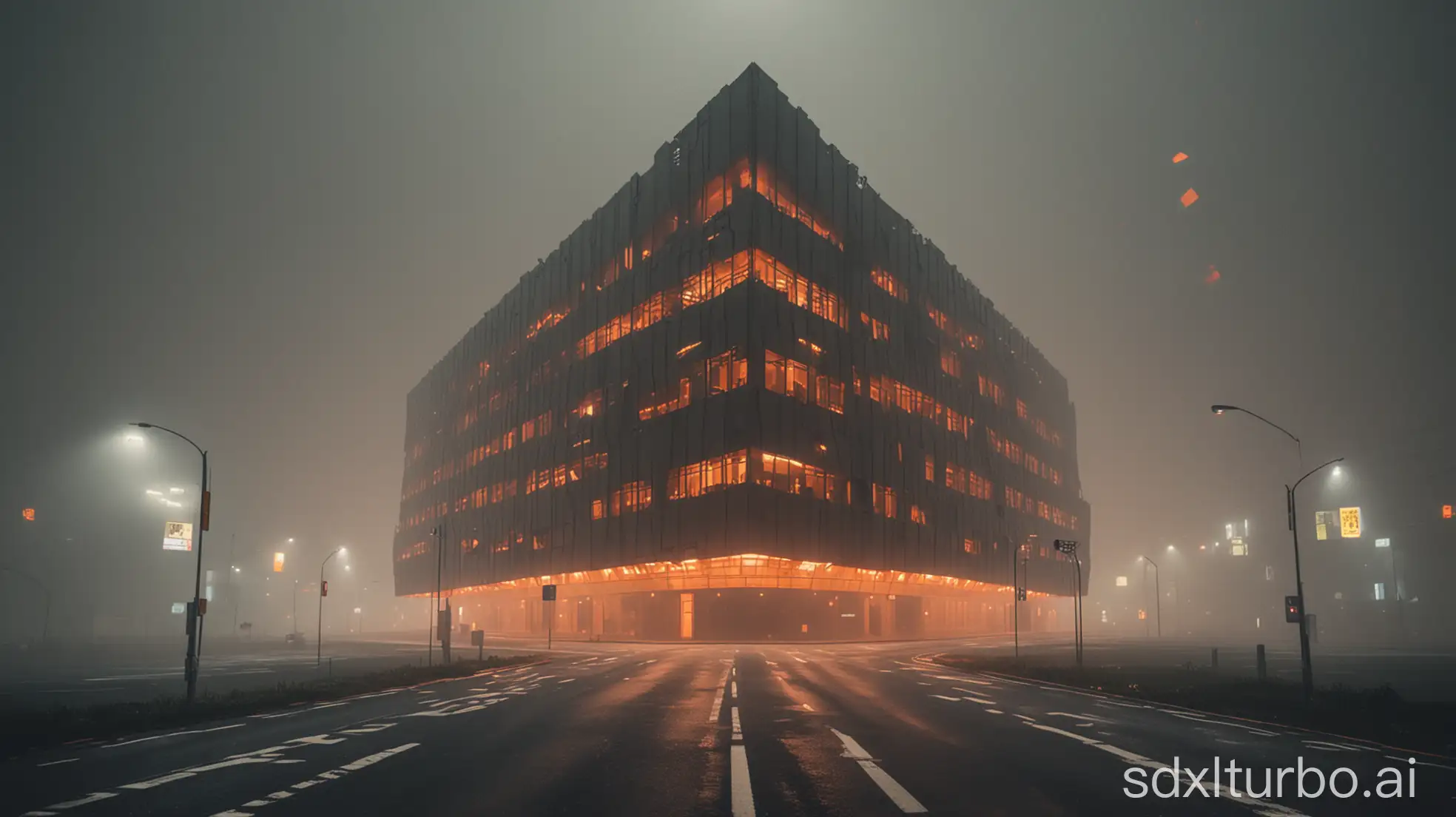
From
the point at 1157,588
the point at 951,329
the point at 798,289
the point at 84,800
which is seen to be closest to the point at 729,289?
the point at 798,289

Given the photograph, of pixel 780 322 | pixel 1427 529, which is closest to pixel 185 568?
pixel 780 322

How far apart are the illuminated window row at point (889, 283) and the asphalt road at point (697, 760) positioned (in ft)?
229

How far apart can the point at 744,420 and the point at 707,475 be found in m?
6.17

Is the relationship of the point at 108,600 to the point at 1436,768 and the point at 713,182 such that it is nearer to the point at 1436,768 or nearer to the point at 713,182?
the point at 713,182

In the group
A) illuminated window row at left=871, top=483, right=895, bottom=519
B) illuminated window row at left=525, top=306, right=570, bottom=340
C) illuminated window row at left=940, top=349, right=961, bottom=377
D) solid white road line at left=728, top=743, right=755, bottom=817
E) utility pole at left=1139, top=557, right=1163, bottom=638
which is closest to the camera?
solid white road line at left=728, top=743, right=755, bottom=817

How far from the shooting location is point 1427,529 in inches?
3883

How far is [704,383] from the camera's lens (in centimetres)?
7281

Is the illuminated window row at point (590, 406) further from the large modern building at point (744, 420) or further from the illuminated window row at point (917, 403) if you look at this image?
the illuminated window row at point (917, 403)

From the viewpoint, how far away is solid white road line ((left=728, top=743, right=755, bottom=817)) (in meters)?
8.71

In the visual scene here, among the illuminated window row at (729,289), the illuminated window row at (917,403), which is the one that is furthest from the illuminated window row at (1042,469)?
the illuminated window row at (729,289)

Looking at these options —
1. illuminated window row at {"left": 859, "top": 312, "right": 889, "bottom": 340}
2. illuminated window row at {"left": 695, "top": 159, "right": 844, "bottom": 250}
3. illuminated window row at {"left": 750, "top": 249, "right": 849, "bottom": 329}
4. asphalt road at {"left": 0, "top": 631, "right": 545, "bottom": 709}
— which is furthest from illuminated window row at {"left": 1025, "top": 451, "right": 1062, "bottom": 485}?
asphalt road at {"left": 0, "top": 631, "right": 545, "bottom": 709}

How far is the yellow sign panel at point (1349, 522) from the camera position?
80188mm

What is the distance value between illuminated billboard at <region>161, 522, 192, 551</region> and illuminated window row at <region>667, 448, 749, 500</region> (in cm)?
7068

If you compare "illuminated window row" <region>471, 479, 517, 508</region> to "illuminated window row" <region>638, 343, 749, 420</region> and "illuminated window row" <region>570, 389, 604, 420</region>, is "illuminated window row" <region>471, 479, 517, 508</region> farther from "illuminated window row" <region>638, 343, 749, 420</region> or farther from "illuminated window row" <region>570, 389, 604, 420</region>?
"illuminated window row" <region>638, 343, 749, 420</region>
